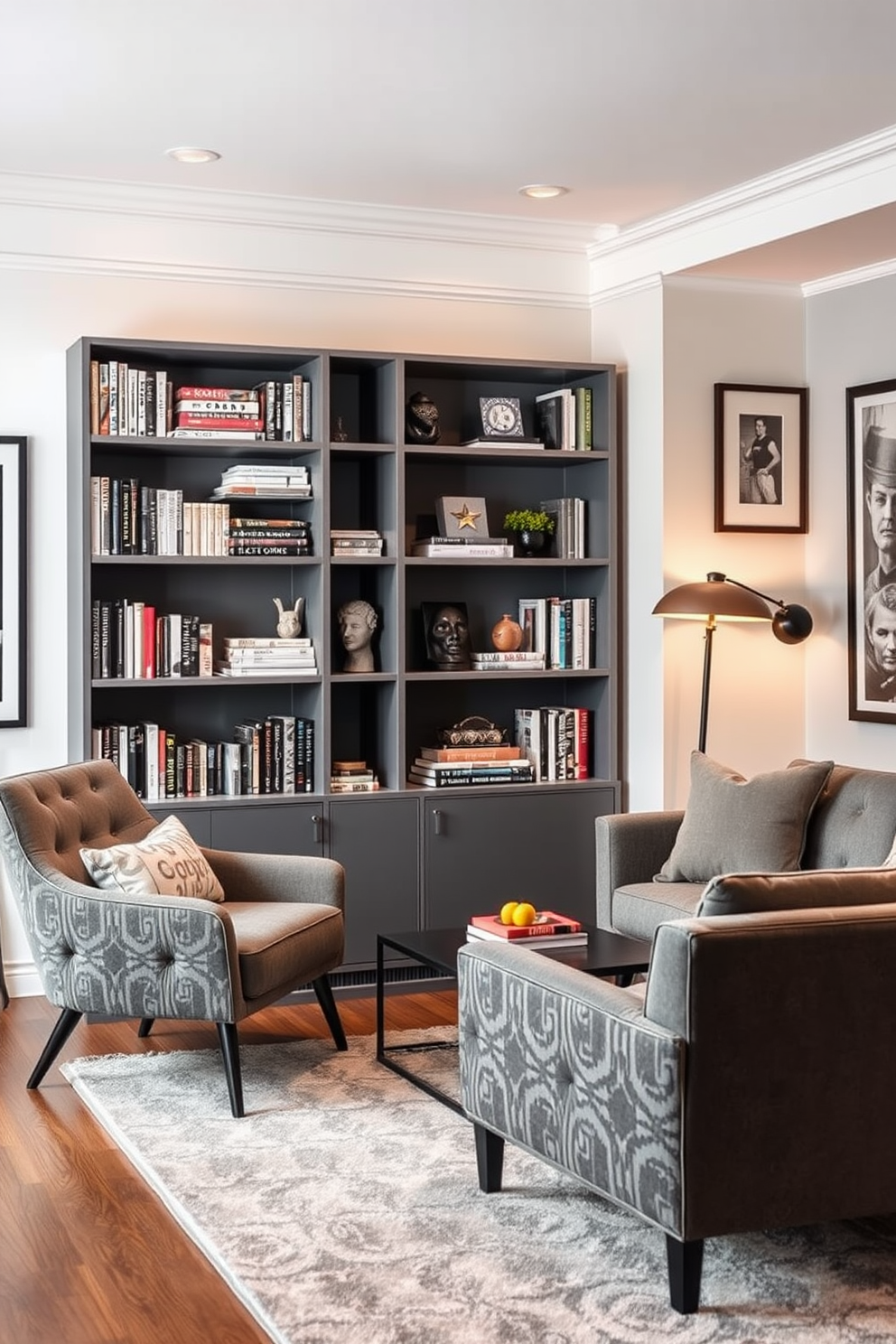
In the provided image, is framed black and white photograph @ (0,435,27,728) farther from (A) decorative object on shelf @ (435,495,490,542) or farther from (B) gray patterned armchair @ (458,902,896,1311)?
(B) gray patterned armchair @ (458,902,896,1311)

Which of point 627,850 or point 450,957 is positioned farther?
point 627,850

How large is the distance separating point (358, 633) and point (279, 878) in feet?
3.61

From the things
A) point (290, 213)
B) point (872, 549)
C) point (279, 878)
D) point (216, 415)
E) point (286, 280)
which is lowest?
point (279, 878)

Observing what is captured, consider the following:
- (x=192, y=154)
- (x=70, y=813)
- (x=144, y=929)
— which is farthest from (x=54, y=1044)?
(x=192, y=154)

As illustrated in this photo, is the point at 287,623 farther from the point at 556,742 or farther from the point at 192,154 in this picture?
the point at 192,154

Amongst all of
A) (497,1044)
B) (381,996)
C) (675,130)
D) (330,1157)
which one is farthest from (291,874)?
(675,130)

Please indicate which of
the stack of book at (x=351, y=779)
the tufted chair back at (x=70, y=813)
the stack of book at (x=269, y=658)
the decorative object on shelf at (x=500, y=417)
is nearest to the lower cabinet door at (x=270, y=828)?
the stack of book at (x=351, y=779)

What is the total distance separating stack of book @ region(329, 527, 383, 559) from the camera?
5441mm

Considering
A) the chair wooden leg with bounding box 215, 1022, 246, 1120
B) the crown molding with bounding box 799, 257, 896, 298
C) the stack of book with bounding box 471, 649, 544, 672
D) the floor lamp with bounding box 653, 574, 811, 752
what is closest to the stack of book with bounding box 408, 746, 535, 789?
the stack of book with bounding box 471, 649, 544, 672

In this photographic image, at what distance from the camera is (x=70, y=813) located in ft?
14.8

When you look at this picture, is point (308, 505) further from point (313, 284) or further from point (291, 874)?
point (291, 874)

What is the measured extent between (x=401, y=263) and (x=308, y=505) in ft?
3.22

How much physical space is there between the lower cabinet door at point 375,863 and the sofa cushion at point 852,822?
1.42m

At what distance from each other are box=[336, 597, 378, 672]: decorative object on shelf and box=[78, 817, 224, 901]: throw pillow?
3.84ft
